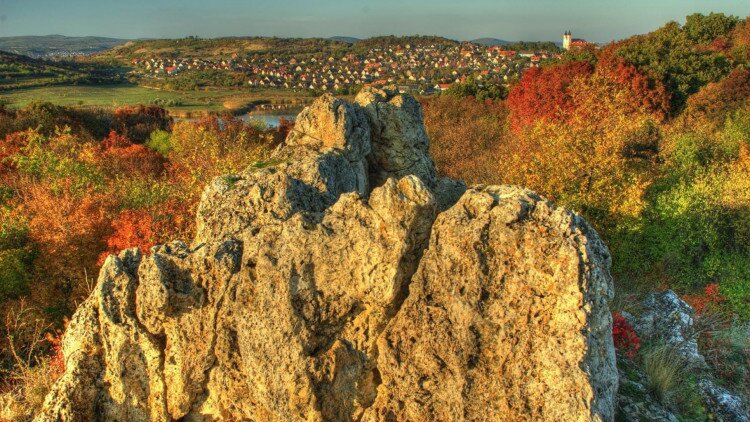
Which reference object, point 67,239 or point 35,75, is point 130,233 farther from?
point 35,75

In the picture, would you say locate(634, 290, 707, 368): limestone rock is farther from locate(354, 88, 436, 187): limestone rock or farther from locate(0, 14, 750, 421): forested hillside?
locate(354, 88, 436, 187): limestone rock

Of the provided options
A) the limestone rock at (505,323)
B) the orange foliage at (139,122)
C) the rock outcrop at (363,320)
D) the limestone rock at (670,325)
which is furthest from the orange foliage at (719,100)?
the orange foliage at (139,122)

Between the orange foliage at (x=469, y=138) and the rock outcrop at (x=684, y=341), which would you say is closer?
the rock outcrop at (x=684, y=341)

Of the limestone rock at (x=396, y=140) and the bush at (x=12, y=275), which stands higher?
the limestone rock at (x=396, y=140)

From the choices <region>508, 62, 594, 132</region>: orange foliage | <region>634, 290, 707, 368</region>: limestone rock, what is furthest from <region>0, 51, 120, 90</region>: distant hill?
<region>634, 290, 707, 368</region>: limestone rock

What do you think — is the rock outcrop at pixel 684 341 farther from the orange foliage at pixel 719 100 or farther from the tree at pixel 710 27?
the tree at pixel 710 27

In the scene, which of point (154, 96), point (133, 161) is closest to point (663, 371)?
point (133, 161)
